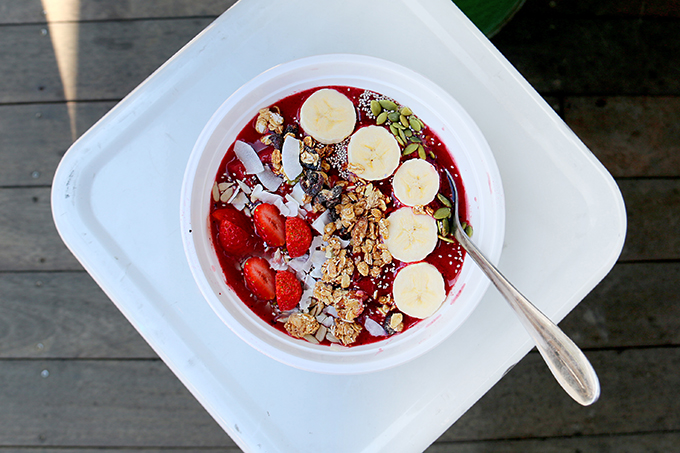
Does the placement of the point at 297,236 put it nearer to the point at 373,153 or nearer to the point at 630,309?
the point at 373,153

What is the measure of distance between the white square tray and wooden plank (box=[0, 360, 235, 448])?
0.77 meters

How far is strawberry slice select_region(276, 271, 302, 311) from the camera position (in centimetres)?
96

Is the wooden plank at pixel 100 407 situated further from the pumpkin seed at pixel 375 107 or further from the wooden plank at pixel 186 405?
the pumpkin seed at pixel 375 107


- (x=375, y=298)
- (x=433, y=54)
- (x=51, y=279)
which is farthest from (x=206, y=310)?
(x=51, y=279)

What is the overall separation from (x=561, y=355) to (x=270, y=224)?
0.60 meters

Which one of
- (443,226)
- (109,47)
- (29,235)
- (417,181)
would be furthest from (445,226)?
(29,235)

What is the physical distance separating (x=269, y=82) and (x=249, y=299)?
1.57 ft

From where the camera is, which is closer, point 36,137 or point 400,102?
point 400,102

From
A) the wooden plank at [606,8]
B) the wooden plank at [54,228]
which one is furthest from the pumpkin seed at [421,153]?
the wooden plank at [54,228]

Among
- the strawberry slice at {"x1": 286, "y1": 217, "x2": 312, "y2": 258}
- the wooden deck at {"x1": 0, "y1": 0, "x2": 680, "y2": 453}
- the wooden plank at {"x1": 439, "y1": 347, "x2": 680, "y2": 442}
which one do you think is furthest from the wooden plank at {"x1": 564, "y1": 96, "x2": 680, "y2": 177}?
the strawberry slice at {"x1": 286, "y1": 217, "x2": 312, "y2": 258}

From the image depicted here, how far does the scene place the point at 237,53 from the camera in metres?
1.02

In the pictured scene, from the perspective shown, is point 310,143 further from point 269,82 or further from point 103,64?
point 103,64

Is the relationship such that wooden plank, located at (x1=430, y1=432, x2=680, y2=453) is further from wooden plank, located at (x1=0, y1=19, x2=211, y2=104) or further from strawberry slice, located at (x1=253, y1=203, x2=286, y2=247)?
wooden plank, located at (x1=0, y1=19, x2=211, y2=104)

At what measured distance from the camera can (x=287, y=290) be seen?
3.17ft
